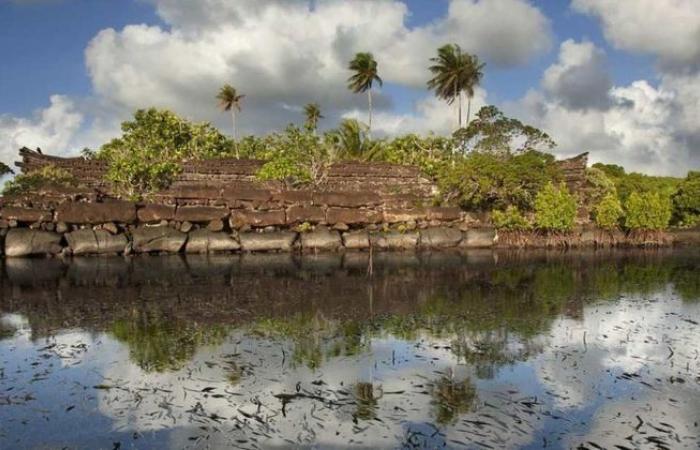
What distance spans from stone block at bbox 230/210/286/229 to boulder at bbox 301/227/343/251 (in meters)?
2.11

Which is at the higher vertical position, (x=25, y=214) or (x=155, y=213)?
(x=155, y=213)

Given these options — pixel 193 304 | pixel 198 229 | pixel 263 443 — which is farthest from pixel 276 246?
pixel 263 443

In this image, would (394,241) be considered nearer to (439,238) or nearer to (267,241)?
(439,238)

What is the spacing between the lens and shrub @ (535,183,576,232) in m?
32.2

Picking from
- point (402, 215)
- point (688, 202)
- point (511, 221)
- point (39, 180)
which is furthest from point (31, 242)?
point (688, 202)

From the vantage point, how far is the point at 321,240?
98.7ft

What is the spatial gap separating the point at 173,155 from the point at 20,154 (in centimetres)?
1026

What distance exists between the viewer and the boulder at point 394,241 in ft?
103

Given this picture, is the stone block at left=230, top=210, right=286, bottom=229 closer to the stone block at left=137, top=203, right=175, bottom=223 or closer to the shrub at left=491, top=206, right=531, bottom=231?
the stone block at left=137, top=203, right=175, bottom=223

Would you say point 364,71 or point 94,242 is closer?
point 94,242

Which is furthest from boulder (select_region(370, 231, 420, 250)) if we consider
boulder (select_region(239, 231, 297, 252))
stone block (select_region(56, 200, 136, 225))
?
stone block (select_region(56, 200, 136, 225))

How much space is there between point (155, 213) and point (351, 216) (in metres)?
10.8

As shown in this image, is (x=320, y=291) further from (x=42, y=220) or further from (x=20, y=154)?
(x=20, y=154)

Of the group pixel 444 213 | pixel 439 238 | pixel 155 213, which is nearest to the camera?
pixel 155 213
